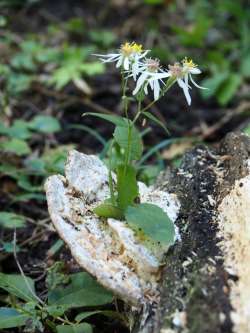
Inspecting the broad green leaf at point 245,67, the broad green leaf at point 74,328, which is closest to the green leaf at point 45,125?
the broad green leaf at point 74,328

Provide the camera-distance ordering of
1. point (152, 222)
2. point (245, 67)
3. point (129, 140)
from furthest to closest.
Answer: point (245, 67) < point (129, 140) < point (152, 222)

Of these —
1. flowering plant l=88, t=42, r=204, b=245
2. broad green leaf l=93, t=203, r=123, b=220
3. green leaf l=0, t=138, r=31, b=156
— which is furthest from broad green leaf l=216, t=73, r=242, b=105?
broad green leaf l=93, t=203, r=123, b=220

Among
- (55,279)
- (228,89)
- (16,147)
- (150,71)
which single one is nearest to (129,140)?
(150,71)

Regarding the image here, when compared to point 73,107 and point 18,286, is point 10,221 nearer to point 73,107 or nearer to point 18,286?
point 18,286

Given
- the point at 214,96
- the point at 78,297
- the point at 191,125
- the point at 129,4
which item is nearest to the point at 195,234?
the point at 78,297

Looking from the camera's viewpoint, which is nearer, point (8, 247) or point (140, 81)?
point (140, 81)

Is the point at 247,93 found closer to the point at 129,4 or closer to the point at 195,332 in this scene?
the point at 129,4

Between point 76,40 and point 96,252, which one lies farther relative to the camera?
point 76,40
